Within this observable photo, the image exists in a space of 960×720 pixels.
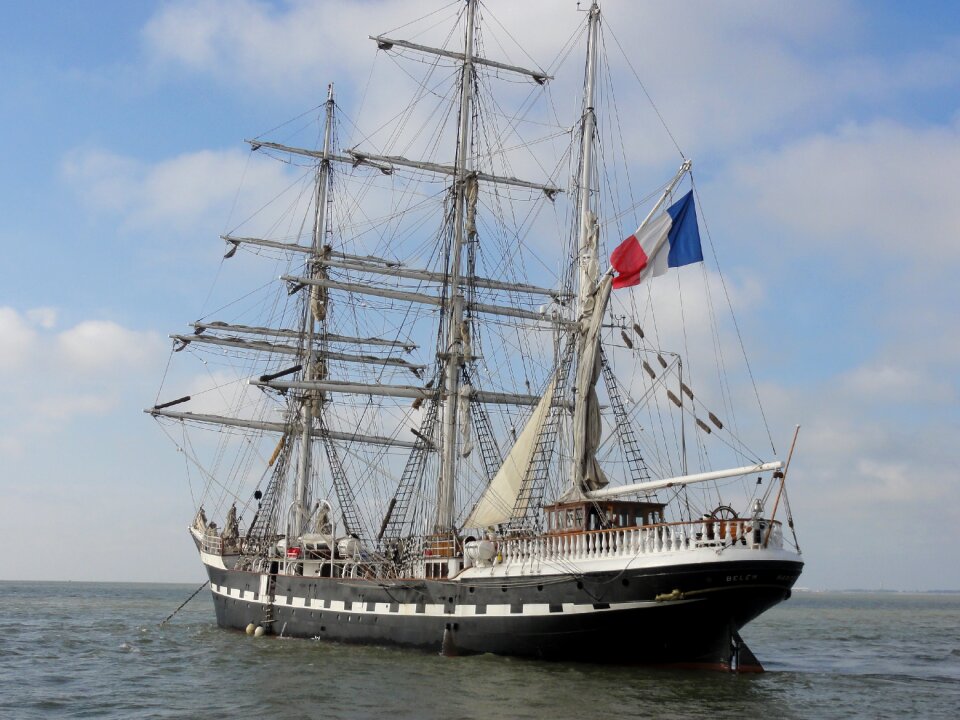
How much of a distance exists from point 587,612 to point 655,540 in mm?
3129

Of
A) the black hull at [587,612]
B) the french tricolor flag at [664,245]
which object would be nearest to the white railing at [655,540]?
the black hull at [587,612]

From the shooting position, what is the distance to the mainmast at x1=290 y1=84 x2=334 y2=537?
49875mm

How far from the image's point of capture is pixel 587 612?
28469mm

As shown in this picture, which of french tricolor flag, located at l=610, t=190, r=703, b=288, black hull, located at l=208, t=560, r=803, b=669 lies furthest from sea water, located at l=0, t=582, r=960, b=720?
french tricolor flag, located at l=610, t=190, r=703, b=288

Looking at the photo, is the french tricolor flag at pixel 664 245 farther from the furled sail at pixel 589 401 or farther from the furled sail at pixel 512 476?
the furled sail at pixel 512 476

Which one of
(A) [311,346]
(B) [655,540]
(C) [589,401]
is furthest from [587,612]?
(A) [311,346]

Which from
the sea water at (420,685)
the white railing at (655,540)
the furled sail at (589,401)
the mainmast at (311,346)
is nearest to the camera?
the sea water at (420,685)

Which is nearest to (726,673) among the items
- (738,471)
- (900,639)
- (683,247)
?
(738,471)

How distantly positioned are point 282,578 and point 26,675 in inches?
467

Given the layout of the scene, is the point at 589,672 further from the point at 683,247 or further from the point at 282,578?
the point at 282,578

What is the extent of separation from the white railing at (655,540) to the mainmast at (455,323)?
8.78m

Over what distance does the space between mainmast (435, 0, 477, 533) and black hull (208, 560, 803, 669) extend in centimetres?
470

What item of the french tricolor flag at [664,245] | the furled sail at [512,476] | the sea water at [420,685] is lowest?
the sea water at [420,685]

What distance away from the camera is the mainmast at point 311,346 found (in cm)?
4988
